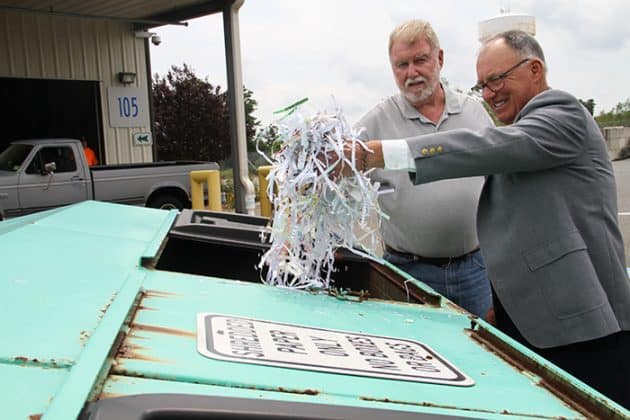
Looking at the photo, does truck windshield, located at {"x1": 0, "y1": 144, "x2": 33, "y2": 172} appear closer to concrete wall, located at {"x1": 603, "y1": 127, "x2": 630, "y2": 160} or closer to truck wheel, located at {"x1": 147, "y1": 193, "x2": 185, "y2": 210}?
truck wheel, located at {"x1": 147, "y1": 193, "x2": 185, "y2": 210}

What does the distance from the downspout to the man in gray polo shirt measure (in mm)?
8666

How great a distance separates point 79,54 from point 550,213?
523 inches

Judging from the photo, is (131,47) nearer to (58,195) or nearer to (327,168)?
(58,195)

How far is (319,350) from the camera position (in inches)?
50.1

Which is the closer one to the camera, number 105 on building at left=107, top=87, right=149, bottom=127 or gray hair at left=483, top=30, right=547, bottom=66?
gray hair at left=483, top=30, right=547, bottom=66

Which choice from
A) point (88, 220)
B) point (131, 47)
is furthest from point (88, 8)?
point (88, 220)

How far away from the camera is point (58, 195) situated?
9.50 m

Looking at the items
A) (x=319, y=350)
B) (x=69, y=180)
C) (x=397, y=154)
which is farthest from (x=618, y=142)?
(x=319, y=350)

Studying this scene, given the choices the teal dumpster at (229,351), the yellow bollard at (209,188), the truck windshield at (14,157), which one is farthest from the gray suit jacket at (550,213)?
the truck windshield at (14,157)

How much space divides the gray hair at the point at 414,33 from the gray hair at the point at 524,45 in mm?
590

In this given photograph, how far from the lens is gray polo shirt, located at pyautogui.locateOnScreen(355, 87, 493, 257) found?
2.55 m

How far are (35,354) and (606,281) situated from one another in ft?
5.48

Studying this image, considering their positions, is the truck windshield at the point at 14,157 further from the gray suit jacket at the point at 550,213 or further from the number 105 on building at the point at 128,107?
the gray suit jacket at the point at 550,213

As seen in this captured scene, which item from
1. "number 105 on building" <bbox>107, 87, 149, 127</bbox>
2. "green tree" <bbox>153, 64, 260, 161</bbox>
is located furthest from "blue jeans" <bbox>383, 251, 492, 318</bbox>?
"green tree" <bbox>153, 64, 260, 161</bbox>
